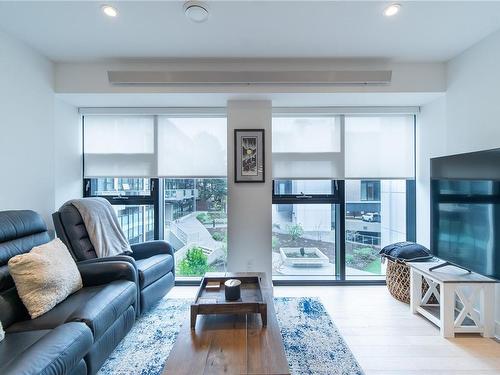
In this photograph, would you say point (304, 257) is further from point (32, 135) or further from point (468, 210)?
point (32, 135)

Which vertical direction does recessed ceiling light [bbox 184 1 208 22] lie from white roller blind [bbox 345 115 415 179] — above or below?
above

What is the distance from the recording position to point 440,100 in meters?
2.85

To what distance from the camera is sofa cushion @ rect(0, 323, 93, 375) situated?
111 cm

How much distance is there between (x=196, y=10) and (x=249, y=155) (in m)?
1.48

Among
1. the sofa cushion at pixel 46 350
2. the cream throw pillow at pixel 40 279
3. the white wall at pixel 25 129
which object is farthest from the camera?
the white wall at pixel 25 129

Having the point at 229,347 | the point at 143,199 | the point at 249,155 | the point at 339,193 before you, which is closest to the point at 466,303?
the point at 339,193

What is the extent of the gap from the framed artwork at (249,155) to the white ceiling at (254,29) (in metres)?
0.80

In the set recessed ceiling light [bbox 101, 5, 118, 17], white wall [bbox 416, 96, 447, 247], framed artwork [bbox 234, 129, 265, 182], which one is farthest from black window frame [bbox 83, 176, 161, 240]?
white wall [bbox 416, 96, 447, 247]

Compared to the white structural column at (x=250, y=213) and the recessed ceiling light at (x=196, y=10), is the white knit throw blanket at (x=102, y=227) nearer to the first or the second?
the white structural column at (x=250, y=213)

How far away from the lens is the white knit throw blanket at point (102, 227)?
2445mm

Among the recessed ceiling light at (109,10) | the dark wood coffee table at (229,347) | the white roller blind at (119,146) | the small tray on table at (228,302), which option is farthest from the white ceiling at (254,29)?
the dark wood coffee table at (229,347)

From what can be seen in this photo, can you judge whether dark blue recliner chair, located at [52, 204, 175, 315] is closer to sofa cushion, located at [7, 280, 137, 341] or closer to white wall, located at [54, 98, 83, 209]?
sofa cushion, located at [7, 280, 137, 341]

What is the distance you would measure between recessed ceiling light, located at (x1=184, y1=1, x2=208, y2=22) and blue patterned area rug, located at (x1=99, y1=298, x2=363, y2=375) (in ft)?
→ 8.08

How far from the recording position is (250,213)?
295 cm
